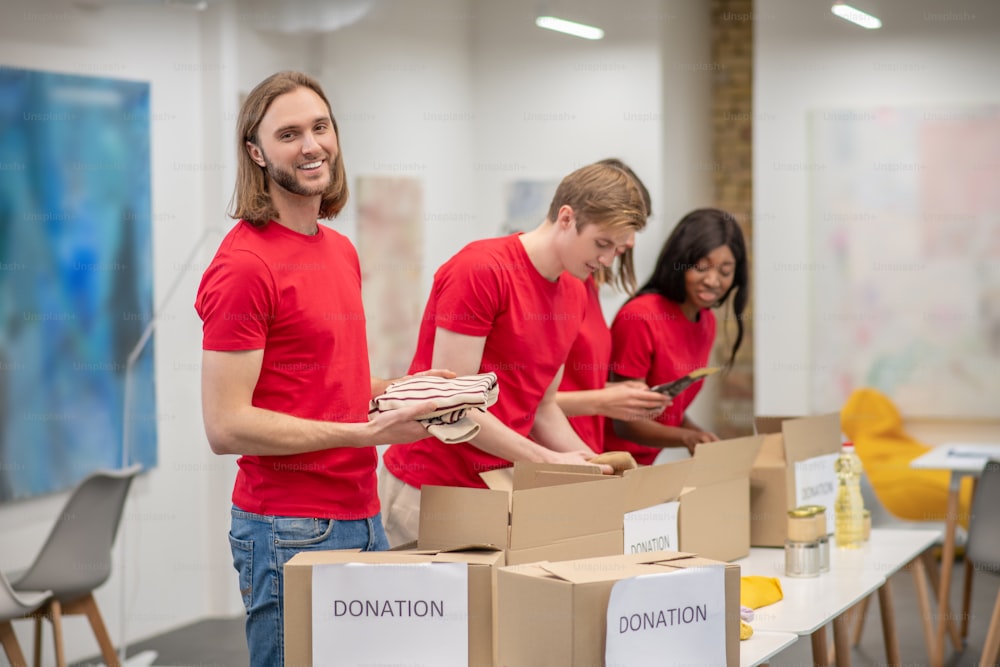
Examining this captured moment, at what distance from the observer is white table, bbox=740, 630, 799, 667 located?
6.60ft

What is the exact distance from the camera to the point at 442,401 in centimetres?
189

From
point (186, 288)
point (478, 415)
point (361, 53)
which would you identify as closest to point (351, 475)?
point (478, 415)

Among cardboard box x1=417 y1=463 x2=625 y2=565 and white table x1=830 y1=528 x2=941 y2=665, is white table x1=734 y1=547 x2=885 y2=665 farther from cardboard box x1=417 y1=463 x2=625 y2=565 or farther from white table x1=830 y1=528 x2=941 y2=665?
cardboard box x1=417 y1=463 x2=625 y2=565

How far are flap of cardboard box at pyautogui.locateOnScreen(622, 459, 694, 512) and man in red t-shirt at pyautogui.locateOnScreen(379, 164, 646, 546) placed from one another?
153mm

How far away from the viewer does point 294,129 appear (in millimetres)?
1992

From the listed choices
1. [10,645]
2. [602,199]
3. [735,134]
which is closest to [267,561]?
[602,199]

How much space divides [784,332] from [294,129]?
4.29 metres

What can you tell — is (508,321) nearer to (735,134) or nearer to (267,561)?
(267,561)

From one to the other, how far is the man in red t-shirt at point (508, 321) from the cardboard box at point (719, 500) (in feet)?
0.97

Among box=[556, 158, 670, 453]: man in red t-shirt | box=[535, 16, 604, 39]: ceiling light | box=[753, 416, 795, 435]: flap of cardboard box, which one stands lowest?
box=[753, 416, 795, 435]: flap of cardboard box

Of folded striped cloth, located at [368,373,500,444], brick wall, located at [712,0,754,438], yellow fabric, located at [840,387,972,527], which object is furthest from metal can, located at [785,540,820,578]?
brick wall, located at [712,0,754,438]

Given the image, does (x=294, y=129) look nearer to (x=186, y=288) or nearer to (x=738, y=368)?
(x=186, y=288)

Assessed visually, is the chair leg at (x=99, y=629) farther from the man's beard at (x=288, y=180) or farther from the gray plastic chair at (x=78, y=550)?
the man's beard at (x=288, y=180)

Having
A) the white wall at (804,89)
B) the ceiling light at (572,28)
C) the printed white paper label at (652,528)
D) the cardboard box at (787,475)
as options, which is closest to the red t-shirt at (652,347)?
the cardboard box at (787,475)
